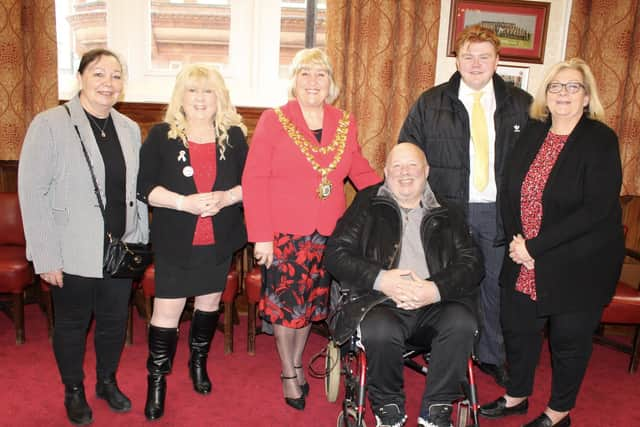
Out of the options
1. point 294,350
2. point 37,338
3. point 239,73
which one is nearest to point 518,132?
point 294,350

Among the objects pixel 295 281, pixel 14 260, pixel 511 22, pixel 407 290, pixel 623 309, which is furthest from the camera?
pixel 511 22

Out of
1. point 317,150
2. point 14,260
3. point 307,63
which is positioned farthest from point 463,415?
point 14,260

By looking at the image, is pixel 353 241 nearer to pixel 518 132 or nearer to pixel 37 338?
pixel 518 132

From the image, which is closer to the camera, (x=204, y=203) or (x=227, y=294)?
(x=204, y=203)

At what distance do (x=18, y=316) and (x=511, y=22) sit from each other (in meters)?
3.47

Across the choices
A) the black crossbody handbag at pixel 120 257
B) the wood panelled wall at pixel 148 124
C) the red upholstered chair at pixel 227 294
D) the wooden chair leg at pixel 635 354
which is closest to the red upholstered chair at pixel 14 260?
the wood panelled wall at pixel 148 124

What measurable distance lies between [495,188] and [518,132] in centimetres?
28

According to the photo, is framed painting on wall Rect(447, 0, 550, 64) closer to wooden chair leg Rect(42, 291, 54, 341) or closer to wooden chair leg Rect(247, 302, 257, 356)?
wooden chair leg Rect(247, 302, 257, 356)

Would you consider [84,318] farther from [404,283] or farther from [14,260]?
[404,283]

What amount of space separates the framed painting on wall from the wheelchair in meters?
2.09

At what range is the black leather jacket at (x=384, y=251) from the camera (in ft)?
7.38

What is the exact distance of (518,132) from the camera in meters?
2.54

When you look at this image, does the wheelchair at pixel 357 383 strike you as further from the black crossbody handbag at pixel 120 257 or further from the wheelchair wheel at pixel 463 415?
the black crossbody handbag at pixel 120 257

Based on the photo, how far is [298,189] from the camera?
236 cm
